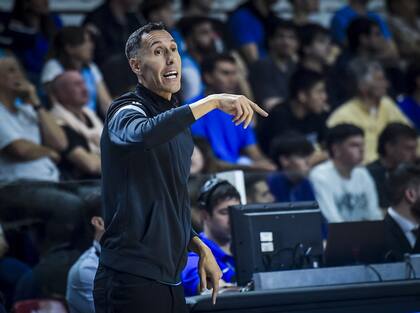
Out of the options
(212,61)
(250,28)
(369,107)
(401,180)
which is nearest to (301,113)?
(369,107)

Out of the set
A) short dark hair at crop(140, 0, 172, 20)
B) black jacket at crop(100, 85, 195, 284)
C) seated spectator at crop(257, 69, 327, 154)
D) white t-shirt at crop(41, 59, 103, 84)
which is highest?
short dark hair at crop(140, 0, 172, 20)

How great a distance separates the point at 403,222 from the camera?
619 cm

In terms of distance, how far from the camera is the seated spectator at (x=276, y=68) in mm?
9414

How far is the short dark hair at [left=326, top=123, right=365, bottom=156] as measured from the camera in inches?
303

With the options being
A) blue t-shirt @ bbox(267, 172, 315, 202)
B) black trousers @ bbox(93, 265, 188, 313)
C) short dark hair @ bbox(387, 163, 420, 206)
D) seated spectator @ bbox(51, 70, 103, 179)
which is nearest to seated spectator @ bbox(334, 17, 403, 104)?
seated spectator @ bbox(51, 70, 103, 179)

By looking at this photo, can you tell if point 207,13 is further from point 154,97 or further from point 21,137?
point 154,97

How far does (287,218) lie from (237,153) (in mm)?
2942

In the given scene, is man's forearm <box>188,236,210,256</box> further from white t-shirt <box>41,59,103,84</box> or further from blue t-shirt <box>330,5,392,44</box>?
blue t-shirt <box>330,5,392,44</box>

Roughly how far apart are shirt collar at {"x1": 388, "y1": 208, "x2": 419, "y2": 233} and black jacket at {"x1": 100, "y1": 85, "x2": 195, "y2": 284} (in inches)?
108

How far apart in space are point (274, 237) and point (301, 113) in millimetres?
3558

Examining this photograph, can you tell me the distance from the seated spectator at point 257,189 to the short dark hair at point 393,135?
5.26 ft

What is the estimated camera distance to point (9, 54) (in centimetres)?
812

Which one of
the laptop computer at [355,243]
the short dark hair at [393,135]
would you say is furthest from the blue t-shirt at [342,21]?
the laptop computer at [355,243]

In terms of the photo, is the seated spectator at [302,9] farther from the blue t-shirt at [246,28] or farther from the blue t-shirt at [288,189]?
the blue t-shirt at [288,189]
